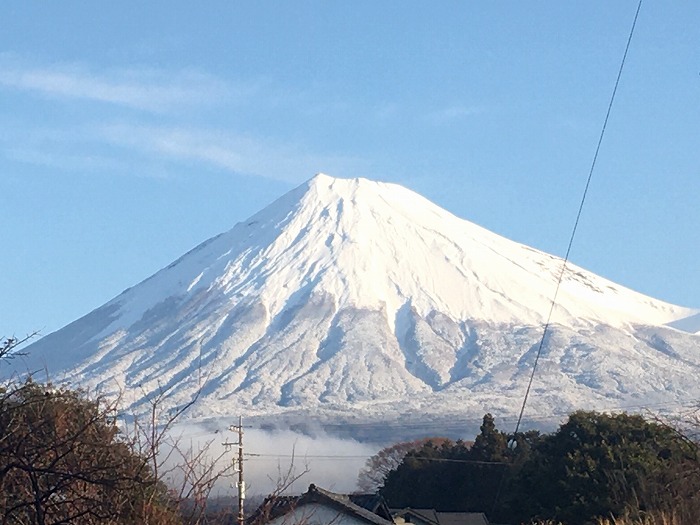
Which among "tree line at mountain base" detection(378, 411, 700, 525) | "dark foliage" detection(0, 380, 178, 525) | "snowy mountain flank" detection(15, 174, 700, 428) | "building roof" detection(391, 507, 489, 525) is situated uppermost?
"snowy mountain flank" detection(15, 174, 700, 428)

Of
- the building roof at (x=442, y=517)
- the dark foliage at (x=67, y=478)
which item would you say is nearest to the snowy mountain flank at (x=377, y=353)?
the building roof at (x=442, y=517)

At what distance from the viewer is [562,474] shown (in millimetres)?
44281

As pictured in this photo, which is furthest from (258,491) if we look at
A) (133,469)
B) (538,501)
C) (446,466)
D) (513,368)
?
(133,469)

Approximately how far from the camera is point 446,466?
6456 centimetres

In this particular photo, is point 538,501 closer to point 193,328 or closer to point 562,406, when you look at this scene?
point 562,406

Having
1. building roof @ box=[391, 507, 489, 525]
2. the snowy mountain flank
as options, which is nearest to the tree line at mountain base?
building roof @ box=[391, 507, 489, 525]

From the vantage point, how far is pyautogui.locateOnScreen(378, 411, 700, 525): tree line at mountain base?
3168 centimetres

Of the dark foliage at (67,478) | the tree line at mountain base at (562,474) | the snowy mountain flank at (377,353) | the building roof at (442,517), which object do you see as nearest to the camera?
the dark foliage at (67,478)

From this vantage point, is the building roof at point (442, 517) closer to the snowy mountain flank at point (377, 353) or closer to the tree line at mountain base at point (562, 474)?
the tree line at mountain base at point (562, 474)

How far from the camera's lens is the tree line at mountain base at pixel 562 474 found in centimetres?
3168

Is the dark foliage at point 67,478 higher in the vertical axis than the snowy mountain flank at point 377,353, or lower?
lower

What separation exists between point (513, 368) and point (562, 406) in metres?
16.1

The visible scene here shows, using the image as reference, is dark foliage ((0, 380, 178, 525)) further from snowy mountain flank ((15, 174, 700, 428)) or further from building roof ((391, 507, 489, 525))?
snowy mountain flank ((15, 174, 700, 428))

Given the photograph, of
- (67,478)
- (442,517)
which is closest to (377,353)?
(442,517)
